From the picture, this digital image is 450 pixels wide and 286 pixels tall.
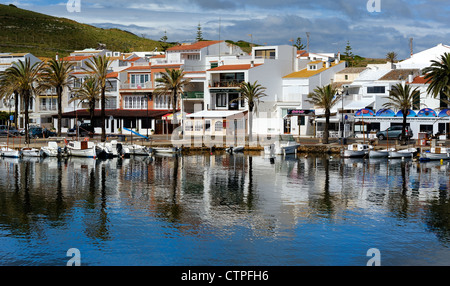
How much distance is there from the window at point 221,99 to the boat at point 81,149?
26846 millimetres

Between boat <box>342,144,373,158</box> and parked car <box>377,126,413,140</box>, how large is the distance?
10.5 metres

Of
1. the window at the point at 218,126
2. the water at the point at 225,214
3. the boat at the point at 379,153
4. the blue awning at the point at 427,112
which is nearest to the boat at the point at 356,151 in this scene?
the boat at the point at 379,153

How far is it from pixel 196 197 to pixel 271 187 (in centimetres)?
806

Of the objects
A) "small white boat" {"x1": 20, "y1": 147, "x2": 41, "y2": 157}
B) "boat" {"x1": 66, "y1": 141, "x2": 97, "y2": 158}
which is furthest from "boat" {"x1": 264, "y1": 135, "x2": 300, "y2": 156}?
"small white boat" {"x1": 20, "y1": 147, "x2": 41, "y2": 157}

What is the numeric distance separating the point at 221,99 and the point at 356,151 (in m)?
30.3

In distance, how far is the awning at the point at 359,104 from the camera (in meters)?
86.5

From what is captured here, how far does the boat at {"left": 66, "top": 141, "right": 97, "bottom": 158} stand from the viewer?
72.4 meters

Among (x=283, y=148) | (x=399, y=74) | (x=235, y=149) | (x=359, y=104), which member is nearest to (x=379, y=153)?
(x=283, y=148)

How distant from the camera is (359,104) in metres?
87.9

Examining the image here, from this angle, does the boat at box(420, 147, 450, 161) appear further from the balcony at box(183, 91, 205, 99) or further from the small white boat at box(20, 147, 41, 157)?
the small white boat at box(20, 147, 41, 157)

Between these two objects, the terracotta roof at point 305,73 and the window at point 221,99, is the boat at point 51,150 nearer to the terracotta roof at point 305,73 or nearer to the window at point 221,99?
the window at point 221,99

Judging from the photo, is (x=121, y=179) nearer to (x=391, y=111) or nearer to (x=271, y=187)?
(x=271, y=187)
